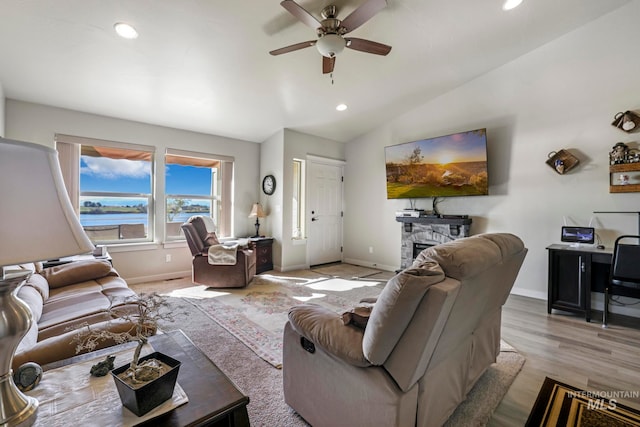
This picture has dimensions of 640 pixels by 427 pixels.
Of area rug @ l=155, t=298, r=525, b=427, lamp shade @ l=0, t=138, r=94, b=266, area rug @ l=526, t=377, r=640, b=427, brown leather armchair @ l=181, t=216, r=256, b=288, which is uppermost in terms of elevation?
lamp shade @ l=0, t=138, r=94, b=266

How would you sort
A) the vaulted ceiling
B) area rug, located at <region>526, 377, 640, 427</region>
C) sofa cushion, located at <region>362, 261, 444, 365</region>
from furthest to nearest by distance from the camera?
the vaulted ceiling, area rug, located at <region>526, 377, 640, 427</region>, sofa cushion, located at <region>362, 261, 444, 365</region>

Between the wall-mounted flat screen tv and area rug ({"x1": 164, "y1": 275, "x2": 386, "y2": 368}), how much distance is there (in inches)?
67.8

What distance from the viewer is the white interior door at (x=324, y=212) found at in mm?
5651

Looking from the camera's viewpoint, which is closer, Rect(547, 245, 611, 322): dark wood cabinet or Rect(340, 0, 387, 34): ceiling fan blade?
Rect(340, 0, 387, 34): ceiling fan blade

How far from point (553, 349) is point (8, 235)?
342cm

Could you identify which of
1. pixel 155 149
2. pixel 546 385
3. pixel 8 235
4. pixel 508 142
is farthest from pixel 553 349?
pixel 155 149

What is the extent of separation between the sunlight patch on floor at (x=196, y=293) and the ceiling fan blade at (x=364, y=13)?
341 cm

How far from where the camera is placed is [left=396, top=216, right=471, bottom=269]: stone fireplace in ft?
14.4

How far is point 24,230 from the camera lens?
2.20 ft

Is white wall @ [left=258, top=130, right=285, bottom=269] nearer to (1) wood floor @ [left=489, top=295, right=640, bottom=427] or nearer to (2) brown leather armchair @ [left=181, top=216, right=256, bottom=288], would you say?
(2) brown leather armchair @ [left=181, top=216, right=256, bottom=288]

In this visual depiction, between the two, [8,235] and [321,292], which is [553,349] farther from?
[8,235]

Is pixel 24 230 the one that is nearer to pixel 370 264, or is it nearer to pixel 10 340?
pixel 10 340

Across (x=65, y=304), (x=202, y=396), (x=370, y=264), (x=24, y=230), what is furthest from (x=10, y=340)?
(x=370, y=264)

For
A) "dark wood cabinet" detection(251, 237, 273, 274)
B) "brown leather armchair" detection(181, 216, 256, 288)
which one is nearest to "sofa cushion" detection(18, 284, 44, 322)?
"brown leather armchair" detection(181, 216, 256, 288)
